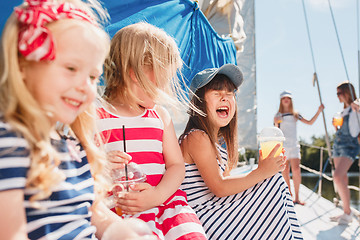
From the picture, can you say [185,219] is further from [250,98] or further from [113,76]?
[250,98]

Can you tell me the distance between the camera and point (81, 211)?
792 millimetres

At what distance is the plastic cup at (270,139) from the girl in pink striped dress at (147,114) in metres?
0.47

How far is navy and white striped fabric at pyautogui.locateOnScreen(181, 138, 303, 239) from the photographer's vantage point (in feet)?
4.50

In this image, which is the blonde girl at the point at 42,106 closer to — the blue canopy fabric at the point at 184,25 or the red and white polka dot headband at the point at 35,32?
the red and white polka dot headband at the point at 35,32

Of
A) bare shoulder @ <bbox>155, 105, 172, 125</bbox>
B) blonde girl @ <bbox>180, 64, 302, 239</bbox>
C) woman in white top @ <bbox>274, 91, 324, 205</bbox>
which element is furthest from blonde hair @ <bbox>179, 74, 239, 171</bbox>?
woman in white top @ <bbox>274, 91, 324, 205</bbox>

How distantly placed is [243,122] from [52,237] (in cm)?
370

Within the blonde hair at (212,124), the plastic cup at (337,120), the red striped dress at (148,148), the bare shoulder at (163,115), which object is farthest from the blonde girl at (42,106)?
the plastic cup at (337,120)

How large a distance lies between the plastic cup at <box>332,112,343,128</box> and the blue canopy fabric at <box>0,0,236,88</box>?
131cm

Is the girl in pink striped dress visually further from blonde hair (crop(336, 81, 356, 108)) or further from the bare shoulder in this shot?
blonde hair (crop(336, 81, 356, 108))

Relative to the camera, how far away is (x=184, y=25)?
6.58 ft

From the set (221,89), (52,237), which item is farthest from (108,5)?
(52,237)

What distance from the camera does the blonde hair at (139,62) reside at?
125 centimetres

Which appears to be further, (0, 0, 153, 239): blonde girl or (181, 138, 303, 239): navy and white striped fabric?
(181, 138, 303, 239): navy and white striped fabric

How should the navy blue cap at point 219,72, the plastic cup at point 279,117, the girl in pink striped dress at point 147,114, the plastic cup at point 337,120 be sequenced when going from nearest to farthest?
1. the girl in pink striped dress at point 147,114
2. the navy blue cap at point 219,72
3. the plastic cup at point 337,120
4. the plastic cup at point 279,117
